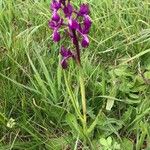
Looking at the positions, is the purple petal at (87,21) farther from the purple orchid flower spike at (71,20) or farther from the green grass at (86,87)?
the green grass at (86,87)

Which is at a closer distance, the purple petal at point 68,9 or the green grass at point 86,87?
the purple petal at point 68,9

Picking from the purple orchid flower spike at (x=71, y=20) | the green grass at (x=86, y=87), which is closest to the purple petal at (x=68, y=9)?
the purple orchid flower spike at (x=71, y=20)

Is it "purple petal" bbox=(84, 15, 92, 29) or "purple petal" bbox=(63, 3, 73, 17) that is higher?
"purple petal" bbox=(63, 3, 73, 17)

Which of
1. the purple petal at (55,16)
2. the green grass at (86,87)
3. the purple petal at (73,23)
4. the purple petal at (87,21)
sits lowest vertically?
the green grass at (86,87)

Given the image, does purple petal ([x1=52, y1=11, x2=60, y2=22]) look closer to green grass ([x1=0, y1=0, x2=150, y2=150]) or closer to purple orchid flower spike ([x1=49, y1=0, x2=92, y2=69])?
purple orchid flower spike ([x1=49, y1=0, x2=92, y2=69])

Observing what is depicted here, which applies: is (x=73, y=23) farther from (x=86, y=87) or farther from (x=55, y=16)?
(x=86, y=87)

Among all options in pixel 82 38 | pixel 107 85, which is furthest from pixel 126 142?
pixel 82 38

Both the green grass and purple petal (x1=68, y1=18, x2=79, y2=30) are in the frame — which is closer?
purple petal (x1=68, y1=18, x2=79, y2=30)

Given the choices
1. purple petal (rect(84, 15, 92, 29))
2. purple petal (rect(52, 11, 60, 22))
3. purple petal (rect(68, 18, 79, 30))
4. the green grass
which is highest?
purple petal (rect(52, 11, 60, 22))

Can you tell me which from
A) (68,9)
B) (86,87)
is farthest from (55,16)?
(86,87)

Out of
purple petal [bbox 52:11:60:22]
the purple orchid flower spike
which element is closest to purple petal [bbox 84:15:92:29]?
the purple orchid flower spike
